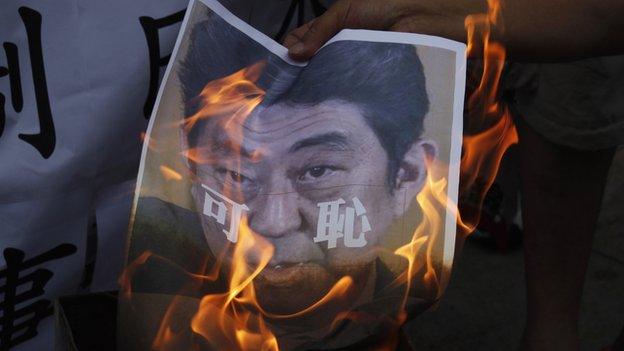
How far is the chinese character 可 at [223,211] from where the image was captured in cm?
119

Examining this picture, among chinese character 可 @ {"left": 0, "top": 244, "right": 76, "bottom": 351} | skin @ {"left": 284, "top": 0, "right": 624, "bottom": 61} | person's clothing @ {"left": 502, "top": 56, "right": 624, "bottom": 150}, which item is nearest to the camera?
skin @ {"left": 284, "top": 0, "right": 624, "bottom": 61}

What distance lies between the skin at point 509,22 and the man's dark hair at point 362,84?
2.3 inches

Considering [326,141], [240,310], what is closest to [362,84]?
[326,141]

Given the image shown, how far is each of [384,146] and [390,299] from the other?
0.68 ft

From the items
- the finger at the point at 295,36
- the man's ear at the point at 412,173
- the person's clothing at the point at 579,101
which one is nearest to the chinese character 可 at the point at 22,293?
the finger at the point at 295,36

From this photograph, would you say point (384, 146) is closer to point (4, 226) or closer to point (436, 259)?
point (436, 259)

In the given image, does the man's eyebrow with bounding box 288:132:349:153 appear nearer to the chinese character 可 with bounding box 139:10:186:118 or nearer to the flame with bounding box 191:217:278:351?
the flame with bounding box 191:217:278:351

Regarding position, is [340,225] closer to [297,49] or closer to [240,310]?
[240,310]

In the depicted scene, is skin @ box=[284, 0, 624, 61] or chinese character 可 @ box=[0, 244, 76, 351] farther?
chinese character 可 @ box=[0, 244, 76, 351]

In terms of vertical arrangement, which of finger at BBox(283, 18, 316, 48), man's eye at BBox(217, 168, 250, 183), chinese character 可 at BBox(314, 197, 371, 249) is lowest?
chinese character 可 at BBox(314, 197, 371, 249)

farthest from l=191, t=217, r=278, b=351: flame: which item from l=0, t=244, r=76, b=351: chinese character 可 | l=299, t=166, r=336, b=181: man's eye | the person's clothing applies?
the person's clothing

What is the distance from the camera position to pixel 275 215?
1.19m

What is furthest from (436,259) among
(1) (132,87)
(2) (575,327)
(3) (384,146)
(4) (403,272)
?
(2) (575,327)

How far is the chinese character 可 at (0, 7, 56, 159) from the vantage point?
138 cm
